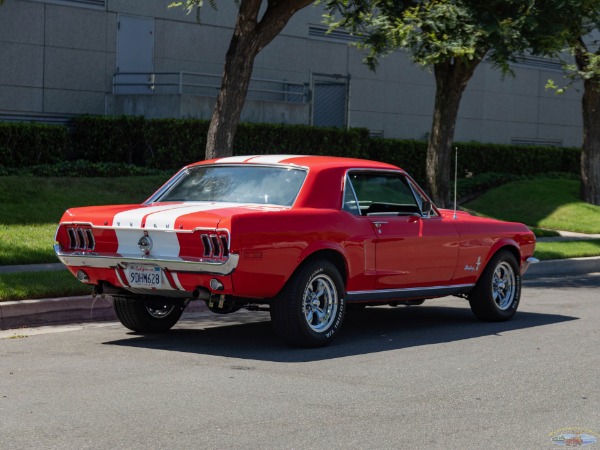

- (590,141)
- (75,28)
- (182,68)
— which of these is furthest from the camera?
(590,141)

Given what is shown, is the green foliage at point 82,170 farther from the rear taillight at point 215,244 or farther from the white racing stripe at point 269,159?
the rear taillight at point 215,244

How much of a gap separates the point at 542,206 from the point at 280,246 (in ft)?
65.7

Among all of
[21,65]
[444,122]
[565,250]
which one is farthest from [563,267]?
[21,65]

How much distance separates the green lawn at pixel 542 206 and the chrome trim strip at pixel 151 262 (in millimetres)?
17510

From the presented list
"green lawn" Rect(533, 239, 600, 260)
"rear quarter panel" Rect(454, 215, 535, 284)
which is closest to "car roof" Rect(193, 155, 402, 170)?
"rear quarter panel" Rect(454, 215, 535, 284)

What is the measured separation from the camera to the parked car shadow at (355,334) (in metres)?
9.48

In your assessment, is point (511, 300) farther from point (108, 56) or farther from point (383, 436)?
point (108, 56)

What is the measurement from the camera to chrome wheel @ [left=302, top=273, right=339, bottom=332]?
31.1ft

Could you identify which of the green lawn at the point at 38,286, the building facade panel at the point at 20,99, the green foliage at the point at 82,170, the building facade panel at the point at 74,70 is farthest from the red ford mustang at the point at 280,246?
the building facade panel at the point at 74,70

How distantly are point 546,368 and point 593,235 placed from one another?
16.2 m

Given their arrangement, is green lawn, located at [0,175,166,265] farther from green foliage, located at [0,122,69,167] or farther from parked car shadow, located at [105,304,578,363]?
parked car shadow, located at [105,304,578,363]

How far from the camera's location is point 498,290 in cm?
1170


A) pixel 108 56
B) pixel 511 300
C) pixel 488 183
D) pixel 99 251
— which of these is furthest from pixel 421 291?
pixel 488 183

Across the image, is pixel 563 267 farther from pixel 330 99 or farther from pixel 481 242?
pixel 330 99
